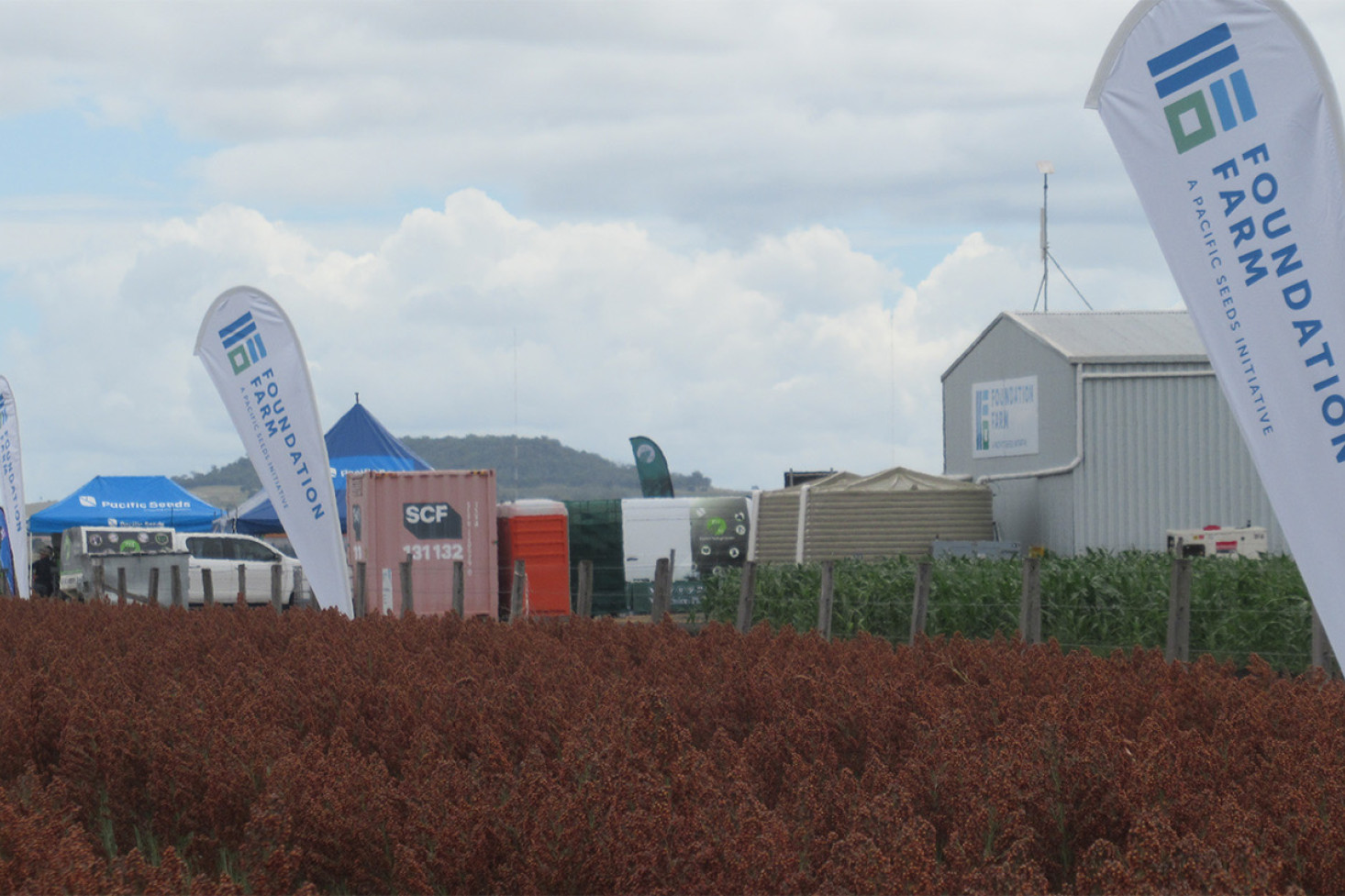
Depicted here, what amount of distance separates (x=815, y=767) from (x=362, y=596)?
1342cm

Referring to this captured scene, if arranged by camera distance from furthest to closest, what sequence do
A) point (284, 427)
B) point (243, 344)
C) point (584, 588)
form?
point (584, 588) < point (243, 344) < point (284, 427)

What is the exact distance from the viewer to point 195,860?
571cm

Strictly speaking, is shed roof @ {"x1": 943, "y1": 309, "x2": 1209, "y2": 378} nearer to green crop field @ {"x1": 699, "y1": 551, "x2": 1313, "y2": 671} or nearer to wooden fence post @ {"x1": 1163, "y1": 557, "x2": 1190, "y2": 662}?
green crop field @ {"x1": 699, "y1": 551, "x2": 1313, "y2": 671}

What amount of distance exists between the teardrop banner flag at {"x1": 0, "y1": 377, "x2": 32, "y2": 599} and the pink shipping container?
5.28 meters

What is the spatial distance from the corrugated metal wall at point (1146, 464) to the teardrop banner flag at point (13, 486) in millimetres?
16150

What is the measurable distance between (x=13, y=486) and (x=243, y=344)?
34.0 ft

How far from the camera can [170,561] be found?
29047 millimetres

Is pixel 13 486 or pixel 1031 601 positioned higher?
pixel 13 486

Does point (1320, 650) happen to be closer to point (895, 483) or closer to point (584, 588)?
point (584, 588)

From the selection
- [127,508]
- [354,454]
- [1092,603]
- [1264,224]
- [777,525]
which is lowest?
[1092,603]

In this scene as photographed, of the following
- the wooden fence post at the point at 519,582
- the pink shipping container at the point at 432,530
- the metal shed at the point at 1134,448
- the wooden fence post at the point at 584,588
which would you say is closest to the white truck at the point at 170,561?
the pink shipping container at the point at 432,530

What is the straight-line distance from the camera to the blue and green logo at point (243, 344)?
583 inches

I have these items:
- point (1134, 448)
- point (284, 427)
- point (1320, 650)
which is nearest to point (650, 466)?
point (1134, 448)

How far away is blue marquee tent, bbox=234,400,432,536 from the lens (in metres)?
34.1
